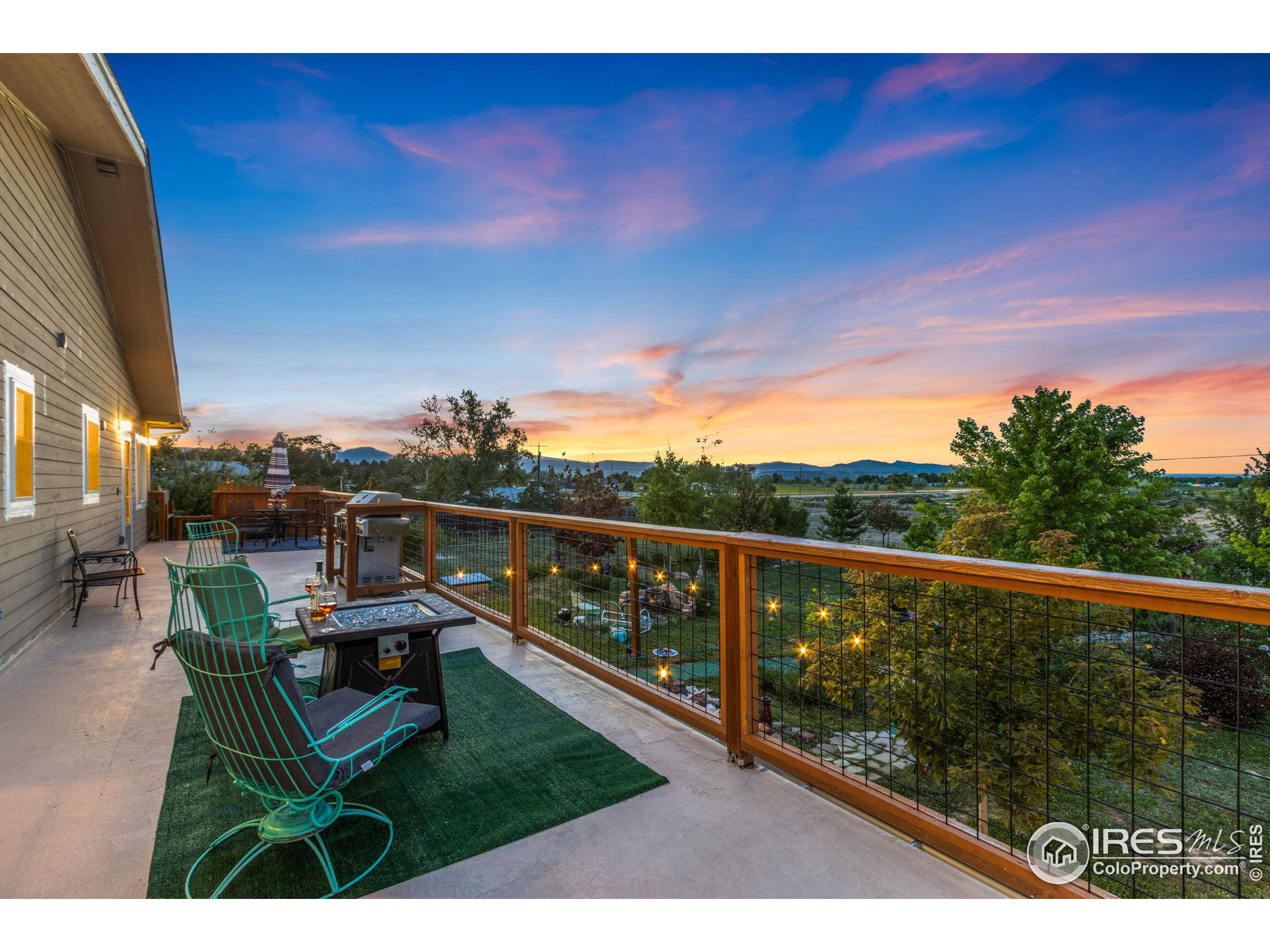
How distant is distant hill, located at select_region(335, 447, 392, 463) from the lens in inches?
956

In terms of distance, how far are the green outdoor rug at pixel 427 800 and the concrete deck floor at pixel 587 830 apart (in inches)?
2.6

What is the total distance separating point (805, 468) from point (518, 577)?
1137 inches

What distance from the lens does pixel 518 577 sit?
460cm

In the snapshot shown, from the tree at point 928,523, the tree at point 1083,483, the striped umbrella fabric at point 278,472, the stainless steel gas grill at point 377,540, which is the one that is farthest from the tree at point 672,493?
the stainless steel gas grill at point 377,540

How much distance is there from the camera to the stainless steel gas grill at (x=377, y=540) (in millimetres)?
6148

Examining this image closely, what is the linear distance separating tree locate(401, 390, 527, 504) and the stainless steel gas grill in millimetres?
16044

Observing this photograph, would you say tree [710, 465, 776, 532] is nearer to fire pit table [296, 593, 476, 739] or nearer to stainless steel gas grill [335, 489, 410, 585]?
stainless steel gas grill [335, 489, 410, 585]

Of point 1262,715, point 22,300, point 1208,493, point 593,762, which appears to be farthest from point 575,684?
point 1208,493

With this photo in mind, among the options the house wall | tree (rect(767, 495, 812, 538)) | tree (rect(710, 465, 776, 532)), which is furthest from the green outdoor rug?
tree (rect(767, 495, 812, 538))

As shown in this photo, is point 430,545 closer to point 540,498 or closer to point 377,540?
point 377,540

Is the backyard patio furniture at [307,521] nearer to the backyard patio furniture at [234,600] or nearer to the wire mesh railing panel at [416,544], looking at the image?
the wire mesh railing panel at [416,544]

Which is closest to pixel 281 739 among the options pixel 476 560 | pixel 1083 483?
pixel 476 560

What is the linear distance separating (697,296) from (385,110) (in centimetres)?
814

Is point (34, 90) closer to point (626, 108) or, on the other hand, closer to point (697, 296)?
point (626, 108)
